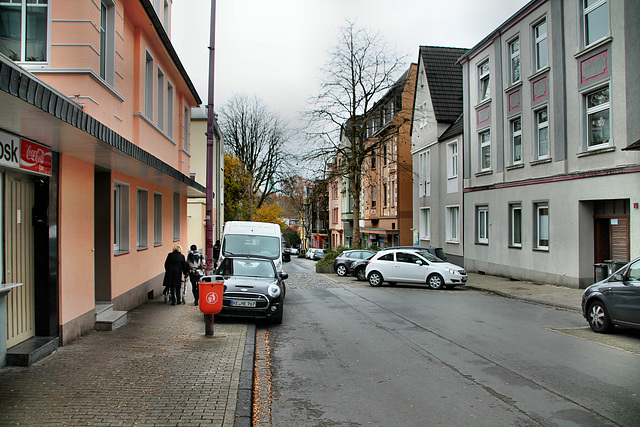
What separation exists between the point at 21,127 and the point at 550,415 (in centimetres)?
691

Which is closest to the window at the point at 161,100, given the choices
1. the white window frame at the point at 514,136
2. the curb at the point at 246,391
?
the curb at the point at 246,391

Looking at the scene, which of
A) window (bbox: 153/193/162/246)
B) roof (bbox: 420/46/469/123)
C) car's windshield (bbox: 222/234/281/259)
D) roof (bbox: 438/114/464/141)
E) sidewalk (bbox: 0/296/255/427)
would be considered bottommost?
sidewalk (bbox: 0/296/255/427)

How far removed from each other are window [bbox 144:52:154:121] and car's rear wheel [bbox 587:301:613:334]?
11.4 m

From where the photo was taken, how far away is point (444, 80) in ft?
104

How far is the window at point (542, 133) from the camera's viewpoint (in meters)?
19.9

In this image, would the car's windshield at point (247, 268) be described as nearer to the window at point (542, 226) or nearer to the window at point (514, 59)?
the window at point (542, 226)

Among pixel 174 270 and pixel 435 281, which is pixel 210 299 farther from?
pixel 435 281

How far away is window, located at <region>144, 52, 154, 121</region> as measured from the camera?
43.3 feet

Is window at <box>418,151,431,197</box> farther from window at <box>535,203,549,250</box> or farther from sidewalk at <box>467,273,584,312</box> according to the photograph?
window at <box>535,203,549,250</box>

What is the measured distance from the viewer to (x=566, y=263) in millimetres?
18281

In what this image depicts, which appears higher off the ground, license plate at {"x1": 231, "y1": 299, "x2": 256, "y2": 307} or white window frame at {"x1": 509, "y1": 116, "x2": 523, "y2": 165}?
white window frame at {"x1": 509, "y1": 116, "x2": 523, "y2": 165}

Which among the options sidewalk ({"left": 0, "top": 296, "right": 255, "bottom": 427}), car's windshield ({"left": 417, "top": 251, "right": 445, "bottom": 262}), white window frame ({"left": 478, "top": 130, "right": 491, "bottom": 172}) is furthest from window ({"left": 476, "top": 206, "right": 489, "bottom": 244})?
sidewalk ({"left": 0, "top": 296, "right": 255, "bottom": 427})

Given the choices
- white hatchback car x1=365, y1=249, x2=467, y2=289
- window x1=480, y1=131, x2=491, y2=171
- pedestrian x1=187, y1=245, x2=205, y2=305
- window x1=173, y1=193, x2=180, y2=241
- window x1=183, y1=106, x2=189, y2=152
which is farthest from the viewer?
window x1=480, y1=131, x2=491, y2=171

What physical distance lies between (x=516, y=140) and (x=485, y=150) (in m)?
2.91
